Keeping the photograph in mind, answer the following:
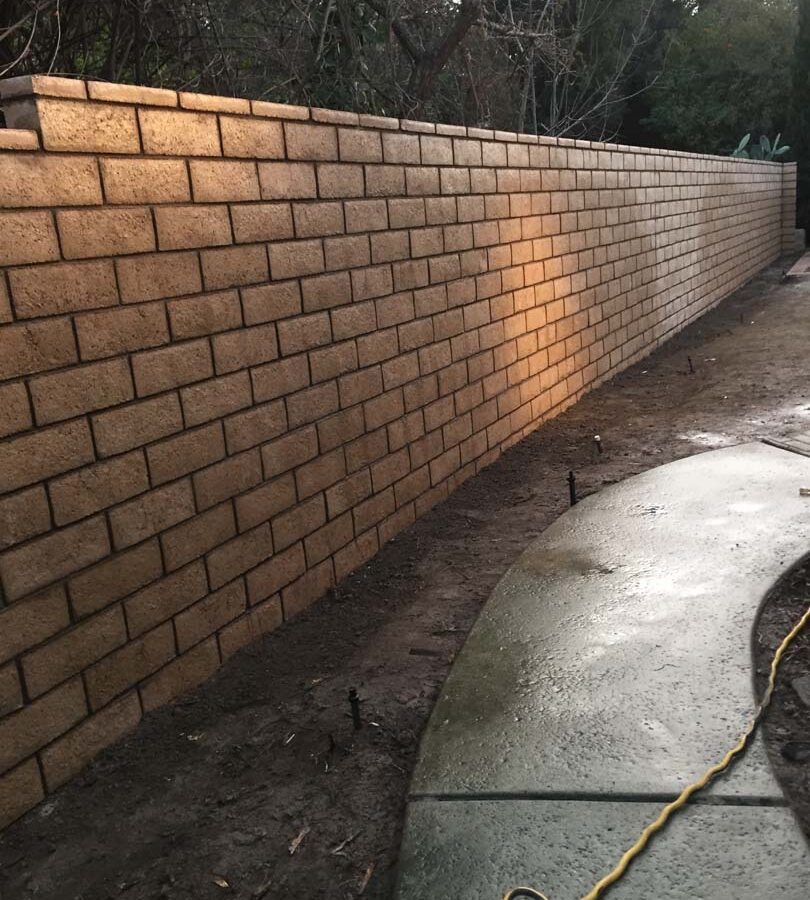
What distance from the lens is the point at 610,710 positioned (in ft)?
9.73

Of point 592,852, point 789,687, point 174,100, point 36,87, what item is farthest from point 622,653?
point 36,87

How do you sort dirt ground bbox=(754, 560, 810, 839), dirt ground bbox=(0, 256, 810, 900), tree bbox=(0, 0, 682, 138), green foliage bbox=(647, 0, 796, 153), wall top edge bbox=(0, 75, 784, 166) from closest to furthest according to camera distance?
dirt ground bbox=(0, 256, 810, 900) → dirt ground bbox=(754, 560, 810, 839) → wall top edge bbox=(0, 75, 784, 166) → tree bbox=(0, 0, 682, 138) → green foliage bbox=(647, 0, 796, 153)

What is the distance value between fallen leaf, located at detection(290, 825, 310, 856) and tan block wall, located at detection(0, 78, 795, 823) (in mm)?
864

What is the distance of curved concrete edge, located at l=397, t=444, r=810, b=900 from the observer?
2326 millimetres

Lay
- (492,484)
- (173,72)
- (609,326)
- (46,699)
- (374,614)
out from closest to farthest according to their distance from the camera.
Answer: (46,699) < (374,614) < (492,484) < (173,72) < (609,326)

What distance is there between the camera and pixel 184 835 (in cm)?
262

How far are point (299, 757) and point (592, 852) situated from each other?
107 cm

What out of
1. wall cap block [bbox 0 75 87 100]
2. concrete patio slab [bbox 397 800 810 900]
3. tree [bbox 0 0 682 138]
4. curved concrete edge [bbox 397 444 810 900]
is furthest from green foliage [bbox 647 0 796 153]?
concrete patio slab [bbox 397 800 810 900]

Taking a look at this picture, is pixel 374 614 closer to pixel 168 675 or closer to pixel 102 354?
pixel 168 675

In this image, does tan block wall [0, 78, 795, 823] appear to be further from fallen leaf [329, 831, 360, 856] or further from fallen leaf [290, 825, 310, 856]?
fallen leaf [329, 831, 360, 856]

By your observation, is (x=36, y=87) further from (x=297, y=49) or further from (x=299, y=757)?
(x=297, y=49)

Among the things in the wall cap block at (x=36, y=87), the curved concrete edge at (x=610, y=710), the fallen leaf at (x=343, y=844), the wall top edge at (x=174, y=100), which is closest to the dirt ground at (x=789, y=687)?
the curved concrete edge at (x=610, y=710)

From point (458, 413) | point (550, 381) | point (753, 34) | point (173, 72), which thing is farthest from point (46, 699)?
point (753, 34)

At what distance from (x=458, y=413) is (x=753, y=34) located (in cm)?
2738
